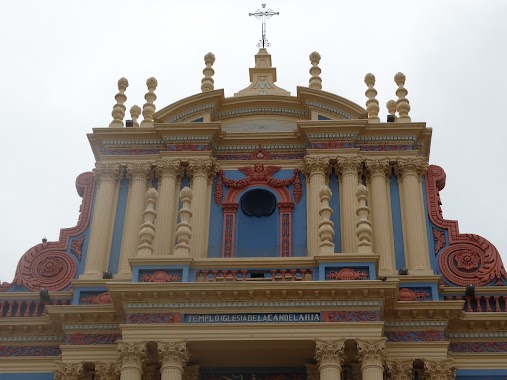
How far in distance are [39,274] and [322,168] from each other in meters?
6.37

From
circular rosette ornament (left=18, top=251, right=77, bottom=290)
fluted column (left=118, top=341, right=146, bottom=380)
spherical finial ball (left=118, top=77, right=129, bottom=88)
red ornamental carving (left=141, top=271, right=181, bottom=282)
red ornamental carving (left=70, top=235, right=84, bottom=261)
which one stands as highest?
spherical finial ball (left=118, top=77, right=129, bottom=88)

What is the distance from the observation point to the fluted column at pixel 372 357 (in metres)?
15.1

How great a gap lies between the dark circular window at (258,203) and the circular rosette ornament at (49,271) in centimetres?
383

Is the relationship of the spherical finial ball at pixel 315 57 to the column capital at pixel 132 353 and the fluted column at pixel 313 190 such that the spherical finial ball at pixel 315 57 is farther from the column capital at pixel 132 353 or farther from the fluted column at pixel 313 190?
the column capital at pixel 132 353

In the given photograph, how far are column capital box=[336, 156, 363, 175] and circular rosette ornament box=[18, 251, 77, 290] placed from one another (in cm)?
601

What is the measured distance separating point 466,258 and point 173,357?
6467mm

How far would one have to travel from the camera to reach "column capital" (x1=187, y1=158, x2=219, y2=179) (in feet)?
63.1

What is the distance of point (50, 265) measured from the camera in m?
18.5

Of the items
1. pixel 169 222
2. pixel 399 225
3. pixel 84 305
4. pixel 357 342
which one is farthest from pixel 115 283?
pixel 399 225

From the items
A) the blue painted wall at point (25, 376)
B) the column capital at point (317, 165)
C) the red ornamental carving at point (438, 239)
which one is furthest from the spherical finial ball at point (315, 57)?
the blue painted wall at point (25, 376)

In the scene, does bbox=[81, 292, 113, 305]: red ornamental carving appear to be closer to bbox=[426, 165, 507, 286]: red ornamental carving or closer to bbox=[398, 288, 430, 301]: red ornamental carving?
bbox=[398, 288, 430, 301]: red ornamental carving

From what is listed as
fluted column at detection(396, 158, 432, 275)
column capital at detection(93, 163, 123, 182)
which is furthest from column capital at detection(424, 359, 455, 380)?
column capital at detection(93, 163, 123, 182)

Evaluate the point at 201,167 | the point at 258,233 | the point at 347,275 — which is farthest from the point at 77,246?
the point at 347,275

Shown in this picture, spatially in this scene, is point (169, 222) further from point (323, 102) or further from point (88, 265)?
point (323, 102)
